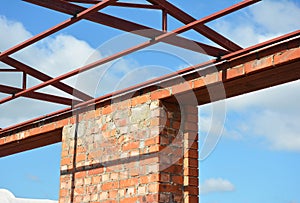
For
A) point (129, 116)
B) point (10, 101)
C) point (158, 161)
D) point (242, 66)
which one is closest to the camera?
point (242, 66)

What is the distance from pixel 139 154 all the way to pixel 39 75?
1.44 meters

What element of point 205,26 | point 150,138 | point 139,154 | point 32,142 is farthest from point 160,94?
point 32,142

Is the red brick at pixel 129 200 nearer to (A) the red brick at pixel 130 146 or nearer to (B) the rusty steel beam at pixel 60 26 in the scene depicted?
(A) the red brick at pixel 130 146

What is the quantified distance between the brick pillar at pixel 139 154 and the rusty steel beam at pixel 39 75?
296 millimetres

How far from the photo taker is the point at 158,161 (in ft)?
17.5

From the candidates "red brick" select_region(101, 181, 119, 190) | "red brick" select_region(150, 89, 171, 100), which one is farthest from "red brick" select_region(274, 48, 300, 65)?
"red brick" select_region(101, 181, 119, 190)

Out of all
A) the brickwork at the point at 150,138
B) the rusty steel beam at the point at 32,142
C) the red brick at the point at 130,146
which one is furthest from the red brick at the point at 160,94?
the rusty steel beam at the point at 32,142

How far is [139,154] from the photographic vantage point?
5543mm

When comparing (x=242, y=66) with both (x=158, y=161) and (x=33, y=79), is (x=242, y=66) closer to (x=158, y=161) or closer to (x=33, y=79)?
(x=158, y=161)

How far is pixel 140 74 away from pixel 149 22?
2.72 feet

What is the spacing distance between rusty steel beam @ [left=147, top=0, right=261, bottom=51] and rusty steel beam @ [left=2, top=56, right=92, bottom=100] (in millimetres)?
2011

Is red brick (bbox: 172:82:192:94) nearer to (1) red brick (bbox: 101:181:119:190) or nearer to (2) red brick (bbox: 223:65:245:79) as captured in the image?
(2) red brick (bbox: 223:65:245:79)

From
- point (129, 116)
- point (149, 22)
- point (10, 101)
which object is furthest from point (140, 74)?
point (10, 101)

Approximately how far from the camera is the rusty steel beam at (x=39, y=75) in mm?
5945
